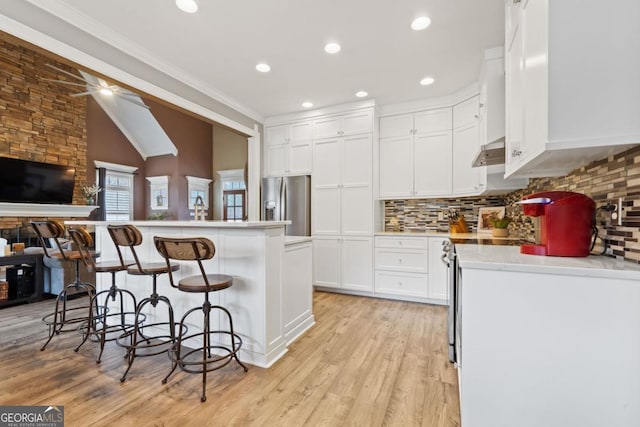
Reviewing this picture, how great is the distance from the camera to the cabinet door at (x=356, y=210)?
3912 mm

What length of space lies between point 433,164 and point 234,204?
16.2 feet

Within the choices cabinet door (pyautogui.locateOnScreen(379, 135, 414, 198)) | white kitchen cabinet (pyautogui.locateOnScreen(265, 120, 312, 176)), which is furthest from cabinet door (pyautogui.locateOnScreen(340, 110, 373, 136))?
white kitchen cabinet (pyautogui.locateOnScreen(265, 120, 312, 176))

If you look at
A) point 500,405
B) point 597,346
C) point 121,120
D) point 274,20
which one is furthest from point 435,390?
point 121,120

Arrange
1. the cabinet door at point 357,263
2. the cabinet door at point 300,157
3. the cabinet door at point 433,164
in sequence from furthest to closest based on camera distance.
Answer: the cabinet door at point 300,157 < the cabinet door at point 357,263 < the cabinet door at point 433,164

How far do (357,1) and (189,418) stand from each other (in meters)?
2.96

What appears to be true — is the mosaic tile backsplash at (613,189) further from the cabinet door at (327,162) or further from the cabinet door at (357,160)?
the cabinet door at (327,162)

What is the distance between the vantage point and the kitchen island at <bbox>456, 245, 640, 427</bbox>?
0.93m

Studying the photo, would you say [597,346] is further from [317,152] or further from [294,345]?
[317,152]

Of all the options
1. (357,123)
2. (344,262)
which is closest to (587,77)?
(357,123)

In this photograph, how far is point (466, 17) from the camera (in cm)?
226

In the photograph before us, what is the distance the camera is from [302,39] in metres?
2.55

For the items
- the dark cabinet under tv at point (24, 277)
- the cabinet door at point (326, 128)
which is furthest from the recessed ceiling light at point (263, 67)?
the dark cabinet under tv at point (24, 277)

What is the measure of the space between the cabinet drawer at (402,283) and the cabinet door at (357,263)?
0.14 m

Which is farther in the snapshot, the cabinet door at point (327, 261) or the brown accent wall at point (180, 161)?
the brown accent wall at point (180, 161)
